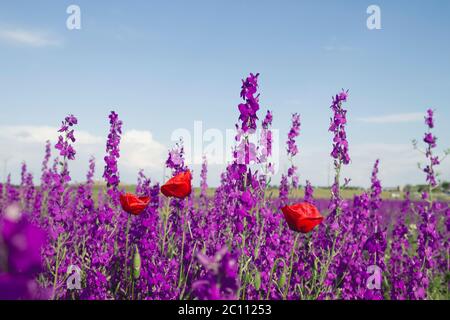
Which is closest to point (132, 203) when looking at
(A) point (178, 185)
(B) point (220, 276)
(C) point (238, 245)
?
(A) point (178, 185)

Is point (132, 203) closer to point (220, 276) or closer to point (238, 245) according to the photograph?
point (238, 245)

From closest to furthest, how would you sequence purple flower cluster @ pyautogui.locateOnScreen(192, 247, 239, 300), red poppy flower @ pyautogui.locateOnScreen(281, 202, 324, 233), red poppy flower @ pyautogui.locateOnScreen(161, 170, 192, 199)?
purple flower cluster @ pyautogui.locateOnScreen(192, 247, 239, 300)
red poppy flower @ pyautogui.locateOnScreen(281, 202, 324, 233)
red poppy flower @ pyautogui.locateOnScreen(161, 170, 192, 199)

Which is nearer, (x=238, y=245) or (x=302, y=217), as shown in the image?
(x=302, y=217)

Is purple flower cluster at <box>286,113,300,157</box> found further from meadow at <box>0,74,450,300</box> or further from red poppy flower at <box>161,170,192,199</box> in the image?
red poppy flower at <box>161,170,192,199</box>

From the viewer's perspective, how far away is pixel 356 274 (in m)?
3.30

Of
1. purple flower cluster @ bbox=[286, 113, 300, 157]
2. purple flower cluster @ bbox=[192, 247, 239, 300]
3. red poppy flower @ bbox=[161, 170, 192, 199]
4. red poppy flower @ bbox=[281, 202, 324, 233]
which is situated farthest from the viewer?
purple flower cluster @ bbox=[286, 113, 300, 157]

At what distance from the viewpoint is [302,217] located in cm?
257

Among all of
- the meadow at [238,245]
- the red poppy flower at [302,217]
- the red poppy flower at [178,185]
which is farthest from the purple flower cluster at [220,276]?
the red poppy flower at [178,185]

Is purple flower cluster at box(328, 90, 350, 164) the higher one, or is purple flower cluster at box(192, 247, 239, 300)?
purple flower cluster at box(328, 90, 350, 164)

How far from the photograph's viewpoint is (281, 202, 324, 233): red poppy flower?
2580 mm

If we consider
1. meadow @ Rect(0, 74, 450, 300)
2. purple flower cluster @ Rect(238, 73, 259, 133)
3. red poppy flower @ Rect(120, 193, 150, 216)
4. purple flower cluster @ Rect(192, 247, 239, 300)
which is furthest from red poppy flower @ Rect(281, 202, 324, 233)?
purple flower cluster @ Rect(192, 247, 239, 300)
